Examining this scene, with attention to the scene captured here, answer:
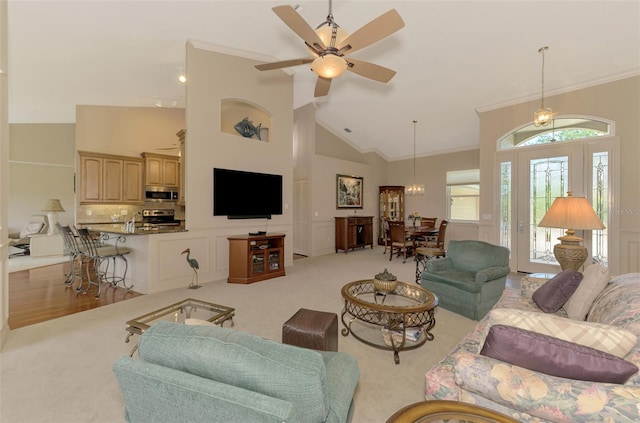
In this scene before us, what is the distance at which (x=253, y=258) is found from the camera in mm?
4680

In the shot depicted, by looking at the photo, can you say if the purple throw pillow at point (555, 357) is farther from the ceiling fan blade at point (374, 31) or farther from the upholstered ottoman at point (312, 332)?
the ceiling fan blade at point (374, 31)

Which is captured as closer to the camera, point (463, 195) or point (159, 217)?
point (159, 217)

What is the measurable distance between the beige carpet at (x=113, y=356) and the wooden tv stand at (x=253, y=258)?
1.18ft

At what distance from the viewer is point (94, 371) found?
214cm

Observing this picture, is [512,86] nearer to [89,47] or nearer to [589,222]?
[589,222]

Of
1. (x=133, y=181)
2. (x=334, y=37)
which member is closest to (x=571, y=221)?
(x=334, y=37)

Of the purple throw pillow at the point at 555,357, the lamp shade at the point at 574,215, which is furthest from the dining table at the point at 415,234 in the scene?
the purple throw pillow at the point at 555,357

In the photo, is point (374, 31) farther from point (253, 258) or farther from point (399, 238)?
point (399, 238)

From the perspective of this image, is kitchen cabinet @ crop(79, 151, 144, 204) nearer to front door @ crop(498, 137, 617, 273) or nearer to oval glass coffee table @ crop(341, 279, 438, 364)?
oval glass coffee table @ crop(341, 279, 438, 364)

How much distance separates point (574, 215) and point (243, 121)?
16.6 ft

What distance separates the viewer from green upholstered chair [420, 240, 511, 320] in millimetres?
3080

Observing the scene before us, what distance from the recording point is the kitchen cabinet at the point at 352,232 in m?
7.62

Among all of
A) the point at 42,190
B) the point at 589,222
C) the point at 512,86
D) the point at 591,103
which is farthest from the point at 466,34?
the point at 42,190

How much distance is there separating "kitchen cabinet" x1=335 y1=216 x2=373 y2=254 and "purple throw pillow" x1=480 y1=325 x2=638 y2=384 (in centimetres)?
637
